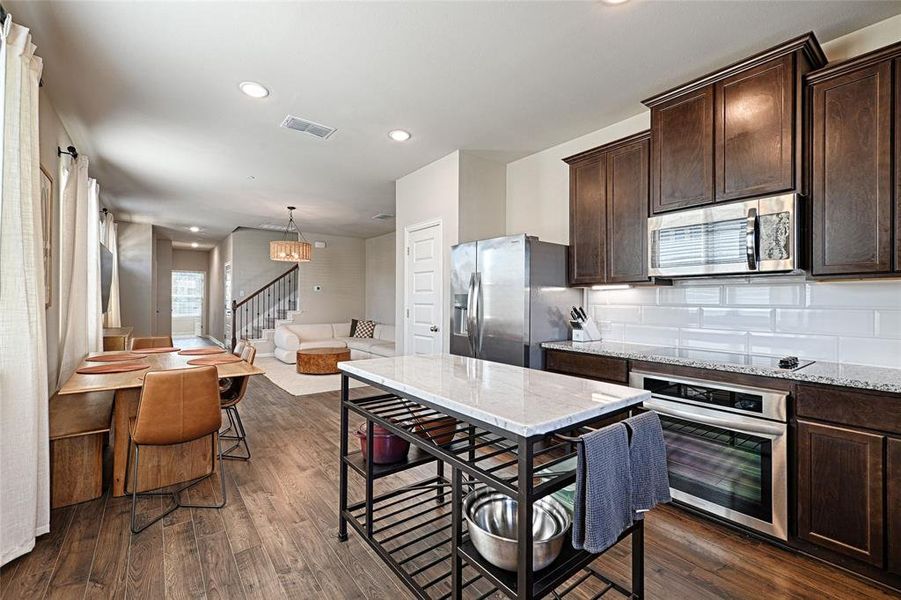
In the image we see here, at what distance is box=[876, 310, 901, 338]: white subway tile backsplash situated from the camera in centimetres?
216

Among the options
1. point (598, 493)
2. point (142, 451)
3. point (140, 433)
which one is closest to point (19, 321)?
point (140, 433)

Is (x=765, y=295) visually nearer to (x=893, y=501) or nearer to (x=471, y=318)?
(x=893, y=501)

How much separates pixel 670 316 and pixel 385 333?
6161 millimetres

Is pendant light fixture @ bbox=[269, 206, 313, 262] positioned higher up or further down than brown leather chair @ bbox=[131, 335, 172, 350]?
higher up

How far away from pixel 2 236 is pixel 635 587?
328 centimetres

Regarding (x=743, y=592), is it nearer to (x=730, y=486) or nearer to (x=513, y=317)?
(x=730, y=486)

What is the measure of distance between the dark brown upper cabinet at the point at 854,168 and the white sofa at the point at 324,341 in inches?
241

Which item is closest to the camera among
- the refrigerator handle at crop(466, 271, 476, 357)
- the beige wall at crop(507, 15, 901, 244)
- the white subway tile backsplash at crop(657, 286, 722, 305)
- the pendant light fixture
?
the white subway tile backsplash at crop(657, 286, 722, 305)

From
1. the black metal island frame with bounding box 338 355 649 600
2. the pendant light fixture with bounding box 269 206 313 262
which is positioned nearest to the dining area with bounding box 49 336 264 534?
the black metal island frame with bounding box 338 355 649 600

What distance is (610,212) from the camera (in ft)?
10.6

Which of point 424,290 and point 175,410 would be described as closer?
point 175,410

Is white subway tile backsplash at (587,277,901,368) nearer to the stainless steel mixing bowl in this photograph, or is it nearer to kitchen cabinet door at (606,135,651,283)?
kitchen cabinet door at (606,135,651,283)

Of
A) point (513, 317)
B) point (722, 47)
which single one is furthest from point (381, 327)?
point (722, 47)

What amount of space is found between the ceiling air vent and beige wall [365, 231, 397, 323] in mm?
5423
